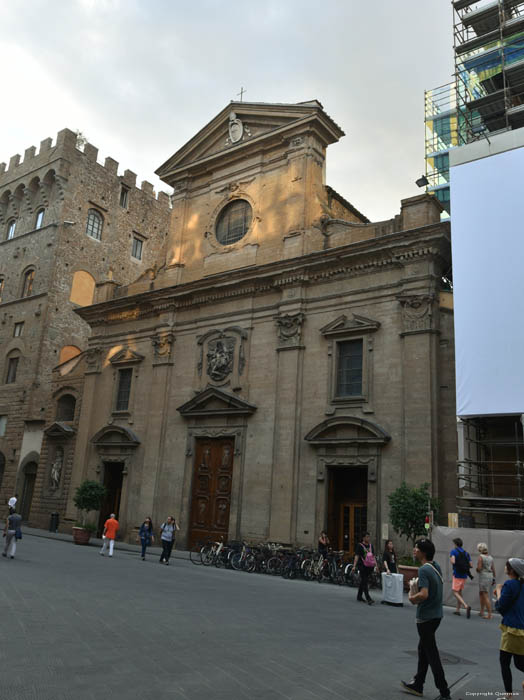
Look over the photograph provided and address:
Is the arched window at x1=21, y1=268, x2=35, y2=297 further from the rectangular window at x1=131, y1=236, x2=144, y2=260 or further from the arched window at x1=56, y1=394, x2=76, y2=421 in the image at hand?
the arched window at x1=56, y1=394, x2=76, y2=421

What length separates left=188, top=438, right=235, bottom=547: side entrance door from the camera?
2336 cm

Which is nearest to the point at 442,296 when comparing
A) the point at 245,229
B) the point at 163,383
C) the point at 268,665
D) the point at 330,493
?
the point at 330,493

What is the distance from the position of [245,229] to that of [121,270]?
55.7 feet

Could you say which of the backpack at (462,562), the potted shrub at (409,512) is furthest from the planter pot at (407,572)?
the backpack at (462,562)

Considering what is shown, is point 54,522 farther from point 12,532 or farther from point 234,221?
point 234,221

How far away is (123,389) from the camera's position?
29.4 meters

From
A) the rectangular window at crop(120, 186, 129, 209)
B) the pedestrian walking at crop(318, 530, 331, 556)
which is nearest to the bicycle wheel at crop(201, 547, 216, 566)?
the pedestrian walking at crop(318, 530, 331, 556)

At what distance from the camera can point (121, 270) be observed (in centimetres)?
4131

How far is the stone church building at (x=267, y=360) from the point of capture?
20.0m

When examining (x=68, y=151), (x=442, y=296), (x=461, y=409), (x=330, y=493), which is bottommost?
(x=330, y=493)

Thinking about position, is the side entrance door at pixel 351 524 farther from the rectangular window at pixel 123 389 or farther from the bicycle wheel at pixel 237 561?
the rectangular window at pixel 123 389

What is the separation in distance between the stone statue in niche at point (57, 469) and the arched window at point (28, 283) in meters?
11.8

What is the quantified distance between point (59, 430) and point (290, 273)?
15779 mm

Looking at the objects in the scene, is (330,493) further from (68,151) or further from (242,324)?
(68,151)
